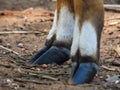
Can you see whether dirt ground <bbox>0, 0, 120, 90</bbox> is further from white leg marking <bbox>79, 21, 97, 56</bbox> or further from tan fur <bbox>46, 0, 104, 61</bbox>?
tan fur <bbox>46, 0, 104, 61</bbox>

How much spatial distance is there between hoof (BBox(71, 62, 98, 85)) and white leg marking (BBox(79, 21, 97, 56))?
7cm

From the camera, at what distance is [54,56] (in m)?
3.37

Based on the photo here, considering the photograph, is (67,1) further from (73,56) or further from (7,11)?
(7,11)

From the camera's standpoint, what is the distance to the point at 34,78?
3078 millimetres

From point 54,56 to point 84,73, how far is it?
450 mm

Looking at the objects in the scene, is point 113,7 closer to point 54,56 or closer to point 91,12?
point 54,56

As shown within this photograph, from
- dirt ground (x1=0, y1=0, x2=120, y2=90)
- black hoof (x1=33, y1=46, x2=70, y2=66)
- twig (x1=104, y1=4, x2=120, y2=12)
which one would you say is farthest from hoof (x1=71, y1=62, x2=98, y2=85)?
twig (x1=104, y1=4, x2=120, y2=12)

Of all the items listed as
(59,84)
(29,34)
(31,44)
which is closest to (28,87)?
(59,84)

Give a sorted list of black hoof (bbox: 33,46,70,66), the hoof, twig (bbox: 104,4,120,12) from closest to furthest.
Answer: the hoof → black hoof (bbox: 33,46,70,66) → twig (bbox: 104,4,120,12)

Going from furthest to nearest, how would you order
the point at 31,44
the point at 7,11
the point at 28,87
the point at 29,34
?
the point at 7,11, the point at 29,34, the point at 31,44, the point at 28,87

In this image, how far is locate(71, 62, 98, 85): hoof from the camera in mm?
2959

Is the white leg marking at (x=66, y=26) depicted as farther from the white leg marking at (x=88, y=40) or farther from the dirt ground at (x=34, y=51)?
the white leg marking at (x=88, y=40)

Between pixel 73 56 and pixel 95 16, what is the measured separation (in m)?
0.28

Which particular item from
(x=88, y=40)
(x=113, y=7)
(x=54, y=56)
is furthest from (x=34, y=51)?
(x=113, y=7)
